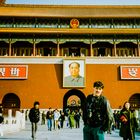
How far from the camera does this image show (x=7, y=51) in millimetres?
29969

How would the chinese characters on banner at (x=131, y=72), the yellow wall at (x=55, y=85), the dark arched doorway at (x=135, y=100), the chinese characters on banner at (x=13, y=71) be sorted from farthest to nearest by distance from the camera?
the dark arched doorway at (x=135, y=100)
the chinese characters on banner at (x=131, y=72)
the chinese characters on banner at (x=13, y=71)
the yellow wall at (x=55, y=85)

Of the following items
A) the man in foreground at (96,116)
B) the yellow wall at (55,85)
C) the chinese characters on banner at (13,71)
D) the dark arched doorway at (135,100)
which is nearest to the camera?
the man in foreground at (96,116)

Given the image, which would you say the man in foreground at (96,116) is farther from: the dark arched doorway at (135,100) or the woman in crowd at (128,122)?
the dark arched doorway at (135,100)

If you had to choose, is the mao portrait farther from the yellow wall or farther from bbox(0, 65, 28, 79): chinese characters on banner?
bbox(0, 65, 28, 79): chinese characters on banner

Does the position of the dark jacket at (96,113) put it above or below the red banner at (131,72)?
below

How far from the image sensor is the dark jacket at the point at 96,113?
5.08 metres

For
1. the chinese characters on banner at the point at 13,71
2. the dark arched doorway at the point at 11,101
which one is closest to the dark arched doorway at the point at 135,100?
the chinese characters on banner at the point at 13,71

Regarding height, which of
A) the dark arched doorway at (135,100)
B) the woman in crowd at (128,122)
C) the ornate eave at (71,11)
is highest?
the ornate eave at (71,11)

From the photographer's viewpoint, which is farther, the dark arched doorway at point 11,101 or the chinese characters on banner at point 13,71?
the dark arched doorway at point 11,101

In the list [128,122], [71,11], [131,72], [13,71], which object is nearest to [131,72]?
[131,72]

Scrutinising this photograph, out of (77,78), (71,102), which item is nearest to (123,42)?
(77,78)

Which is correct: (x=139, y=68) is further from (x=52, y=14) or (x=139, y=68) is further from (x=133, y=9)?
(x=52, y=14)

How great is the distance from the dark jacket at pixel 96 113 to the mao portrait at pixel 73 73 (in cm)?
2187

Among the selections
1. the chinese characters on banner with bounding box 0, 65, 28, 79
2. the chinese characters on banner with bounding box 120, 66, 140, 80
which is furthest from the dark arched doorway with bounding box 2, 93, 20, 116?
the chinese characters on banner with bounding box 120, 66, 140, 80
